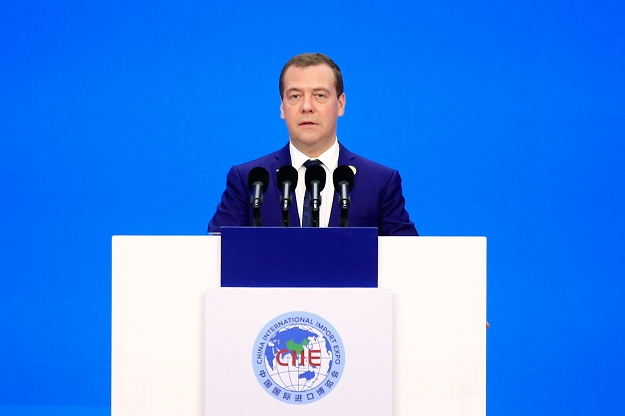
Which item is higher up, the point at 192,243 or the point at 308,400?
the point at 192,243

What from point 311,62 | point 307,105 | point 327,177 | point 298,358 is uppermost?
point 311,62

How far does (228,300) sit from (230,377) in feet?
0.51

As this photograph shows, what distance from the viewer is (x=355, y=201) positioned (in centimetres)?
211

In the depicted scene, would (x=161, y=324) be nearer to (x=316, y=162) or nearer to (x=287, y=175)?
(x=287, y=175)

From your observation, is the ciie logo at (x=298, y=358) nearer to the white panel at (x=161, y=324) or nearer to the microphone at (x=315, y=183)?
the white panel at (x=161, y=324)

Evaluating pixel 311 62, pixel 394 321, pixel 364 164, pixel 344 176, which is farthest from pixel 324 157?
pixel 394 321

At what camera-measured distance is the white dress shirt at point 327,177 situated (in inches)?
79.5

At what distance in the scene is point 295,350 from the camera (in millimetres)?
1280

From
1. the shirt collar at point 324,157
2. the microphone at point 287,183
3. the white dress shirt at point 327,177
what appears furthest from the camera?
the shirt collar at point 324,157

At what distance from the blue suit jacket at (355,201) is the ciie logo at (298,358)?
0.73 meters

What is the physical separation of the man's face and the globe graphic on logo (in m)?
0.91

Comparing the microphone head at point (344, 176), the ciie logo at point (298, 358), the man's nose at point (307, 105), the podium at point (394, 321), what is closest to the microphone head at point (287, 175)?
the microphone head at point (344, 176)

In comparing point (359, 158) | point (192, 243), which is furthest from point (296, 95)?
point (192, 243)

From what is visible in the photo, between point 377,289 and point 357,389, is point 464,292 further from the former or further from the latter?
point 357,389
